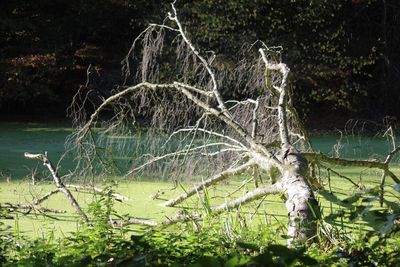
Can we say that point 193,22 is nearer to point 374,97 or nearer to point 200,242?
point 374,97

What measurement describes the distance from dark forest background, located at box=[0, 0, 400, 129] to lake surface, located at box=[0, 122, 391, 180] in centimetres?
107

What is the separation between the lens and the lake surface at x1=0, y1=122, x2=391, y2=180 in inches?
335

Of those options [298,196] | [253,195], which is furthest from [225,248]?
[253,195]

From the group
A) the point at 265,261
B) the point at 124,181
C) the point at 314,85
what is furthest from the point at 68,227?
the point at 314,85

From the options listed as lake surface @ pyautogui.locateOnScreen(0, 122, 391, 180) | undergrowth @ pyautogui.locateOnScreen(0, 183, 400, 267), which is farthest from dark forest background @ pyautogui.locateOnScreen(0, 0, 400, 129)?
undergrowth @ pyautogui.locateOnScreen(0, 183, 400, 267)

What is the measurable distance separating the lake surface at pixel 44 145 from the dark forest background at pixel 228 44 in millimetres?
1073

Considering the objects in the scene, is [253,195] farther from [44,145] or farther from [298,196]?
[44,145]

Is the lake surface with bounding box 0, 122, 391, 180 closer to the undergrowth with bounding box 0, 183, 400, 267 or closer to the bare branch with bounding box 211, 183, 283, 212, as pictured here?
the bare branch with bounding box 211, 183, 283, 212

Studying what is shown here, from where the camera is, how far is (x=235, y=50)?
13344mm

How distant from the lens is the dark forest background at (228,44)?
13.6m

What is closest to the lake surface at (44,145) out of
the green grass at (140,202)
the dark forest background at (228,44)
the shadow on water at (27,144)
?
the shadow on water at (27,144)

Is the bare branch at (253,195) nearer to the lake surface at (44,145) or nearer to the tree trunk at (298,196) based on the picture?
the tree trunk at (298,196)

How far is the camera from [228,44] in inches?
526

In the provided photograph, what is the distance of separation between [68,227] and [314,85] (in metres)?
9.24
